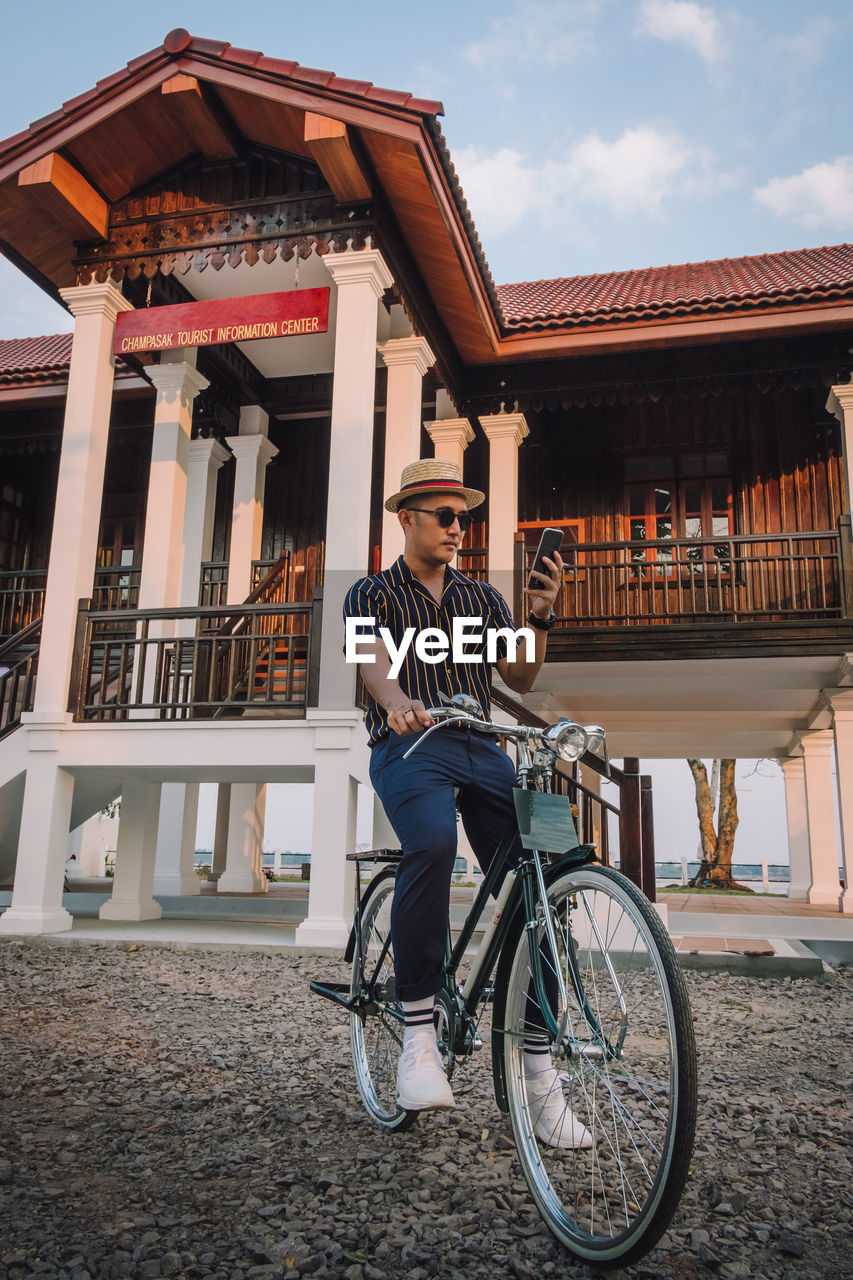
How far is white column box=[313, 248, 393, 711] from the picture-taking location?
734 cm

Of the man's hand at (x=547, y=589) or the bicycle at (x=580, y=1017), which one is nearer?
the bicycle at (x=580, y=1017)

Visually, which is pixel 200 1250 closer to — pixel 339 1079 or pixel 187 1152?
pixel 187 1152

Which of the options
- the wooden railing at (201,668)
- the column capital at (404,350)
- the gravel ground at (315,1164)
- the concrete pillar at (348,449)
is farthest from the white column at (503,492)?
the gravel ground at (315,1164)

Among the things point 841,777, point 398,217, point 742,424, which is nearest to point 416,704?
point 398,217

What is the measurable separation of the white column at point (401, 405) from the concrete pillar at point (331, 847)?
271cm

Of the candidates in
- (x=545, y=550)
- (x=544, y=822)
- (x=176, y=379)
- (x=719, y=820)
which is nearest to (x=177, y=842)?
(x=176, y=379)

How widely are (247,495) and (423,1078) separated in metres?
9.77

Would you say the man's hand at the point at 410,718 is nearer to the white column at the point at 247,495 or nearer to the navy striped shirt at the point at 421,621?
the navy striped shirt at the point at 421,621

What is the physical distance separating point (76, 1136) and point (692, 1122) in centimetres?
186

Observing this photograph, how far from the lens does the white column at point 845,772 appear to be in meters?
10.1

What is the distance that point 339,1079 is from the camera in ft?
11.3

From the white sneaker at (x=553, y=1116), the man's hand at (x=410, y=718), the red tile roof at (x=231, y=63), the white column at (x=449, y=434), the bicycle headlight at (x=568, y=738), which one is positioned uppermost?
the red tile roof at (x=231, y=63)

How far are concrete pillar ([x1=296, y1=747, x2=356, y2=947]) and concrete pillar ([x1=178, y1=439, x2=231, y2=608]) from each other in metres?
4.86

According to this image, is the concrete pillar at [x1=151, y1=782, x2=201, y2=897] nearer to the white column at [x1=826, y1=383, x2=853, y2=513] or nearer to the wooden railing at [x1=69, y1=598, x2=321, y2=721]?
the wooden railing at [x1=69, y1=598, x2=321, y2=721]
